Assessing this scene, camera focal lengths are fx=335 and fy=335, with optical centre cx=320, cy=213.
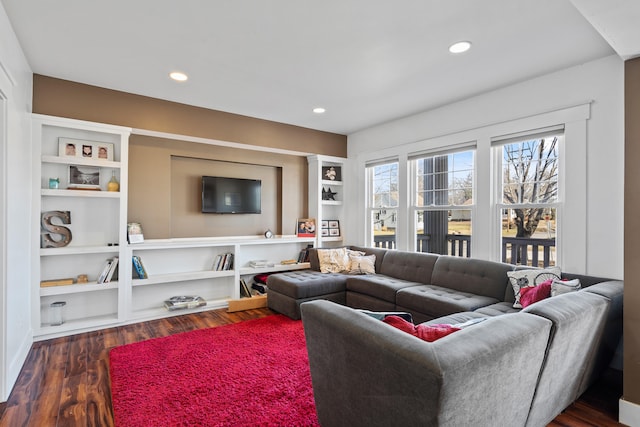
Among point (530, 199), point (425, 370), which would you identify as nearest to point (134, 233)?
point (425, 370)

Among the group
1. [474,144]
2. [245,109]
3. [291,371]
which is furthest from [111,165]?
[474,144]

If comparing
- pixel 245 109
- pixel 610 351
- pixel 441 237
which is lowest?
pixel 610 351

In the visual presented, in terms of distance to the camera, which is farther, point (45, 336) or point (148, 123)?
point (148, 123)

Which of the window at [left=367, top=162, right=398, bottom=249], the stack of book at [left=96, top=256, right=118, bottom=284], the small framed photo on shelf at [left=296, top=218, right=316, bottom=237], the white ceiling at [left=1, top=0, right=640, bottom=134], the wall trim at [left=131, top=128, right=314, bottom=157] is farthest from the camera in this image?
the small framed photo on shelf at [left=296, top=218, right=316, bottom=237]

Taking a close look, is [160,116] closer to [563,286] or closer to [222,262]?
[222,262]

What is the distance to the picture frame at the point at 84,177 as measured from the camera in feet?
11.5

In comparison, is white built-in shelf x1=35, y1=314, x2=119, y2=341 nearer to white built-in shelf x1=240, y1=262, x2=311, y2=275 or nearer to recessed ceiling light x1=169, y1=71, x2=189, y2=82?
white built-in shelf x1=240, y1=262, x2=311, y2=275

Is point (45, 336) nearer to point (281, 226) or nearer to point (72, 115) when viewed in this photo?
point (72, 115)

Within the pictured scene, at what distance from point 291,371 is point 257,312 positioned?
167 cm

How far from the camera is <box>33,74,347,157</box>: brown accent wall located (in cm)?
334

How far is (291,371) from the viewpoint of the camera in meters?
2.60

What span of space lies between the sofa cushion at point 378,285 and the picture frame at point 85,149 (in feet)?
10.2

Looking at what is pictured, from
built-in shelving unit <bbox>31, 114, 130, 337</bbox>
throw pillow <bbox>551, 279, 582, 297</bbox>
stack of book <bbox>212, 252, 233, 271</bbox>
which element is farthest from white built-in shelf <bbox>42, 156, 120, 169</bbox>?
throw pillow <bbox>551, 279, 582, 297</bbox>

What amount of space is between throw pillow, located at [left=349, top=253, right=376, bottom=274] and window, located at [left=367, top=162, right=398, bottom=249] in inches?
22.1
